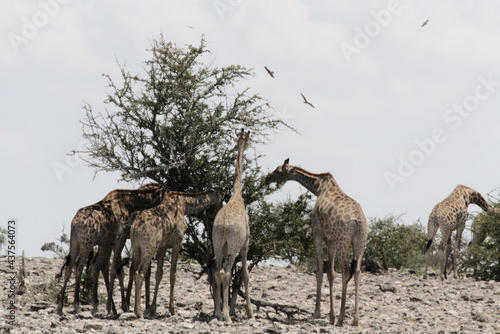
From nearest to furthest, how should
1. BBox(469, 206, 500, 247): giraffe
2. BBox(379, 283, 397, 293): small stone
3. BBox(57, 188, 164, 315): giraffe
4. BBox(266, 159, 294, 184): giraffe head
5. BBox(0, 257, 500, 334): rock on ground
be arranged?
BBox(0, 257, 500, 334): rock on ground < BBox(57, 188, 164, 315): giraffe < BBox(266, 159, 294, 184): giraffe head < BBox(379, 283, 397, 293): small stone < BBox(469, 206, 500, 247): giraffe

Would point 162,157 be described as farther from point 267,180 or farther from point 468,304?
point 468,304

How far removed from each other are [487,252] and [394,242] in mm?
4096

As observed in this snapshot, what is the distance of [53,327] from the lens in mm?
12203

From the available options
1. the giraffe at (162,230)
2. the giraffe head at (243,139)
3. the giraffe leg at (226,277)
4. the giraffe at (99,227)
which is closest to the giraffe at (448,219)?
the giraffe head at (243,139)

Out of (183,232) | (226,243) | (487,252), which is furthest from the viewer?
(487,252)

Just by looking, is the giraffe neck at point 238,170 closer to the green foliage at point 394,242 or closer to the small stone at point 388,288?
the small stone at point 388,288

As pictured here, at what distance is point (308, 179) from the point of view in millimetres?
15648

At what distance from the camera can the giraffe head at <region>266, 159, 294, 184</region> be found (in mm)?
15852

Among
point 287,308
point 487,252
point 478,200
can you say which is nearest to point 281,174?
point 287,308

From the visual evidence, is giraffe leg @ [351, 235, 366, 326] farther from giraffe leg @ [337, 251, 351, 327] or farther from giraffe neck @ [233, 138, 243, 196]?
giraffe neck @ [233, 138, 243, 196]

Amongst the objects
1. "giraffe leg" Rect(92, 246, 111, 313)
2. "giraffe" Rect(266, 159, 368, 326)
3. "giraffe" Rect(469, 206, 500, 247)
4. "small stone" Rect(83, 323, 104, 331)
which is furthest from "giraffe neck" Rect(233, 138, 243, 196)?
"giraffe" Rect(469, 206, 500, 247)

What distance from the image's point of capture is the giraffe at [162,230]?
1344cm

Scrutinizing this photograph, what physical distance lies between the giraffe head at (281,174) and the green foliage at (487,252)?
26.4 feet

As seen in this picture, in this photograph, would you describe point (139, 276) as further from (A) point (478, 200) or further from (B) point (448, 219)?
(A) point (478, 200)
